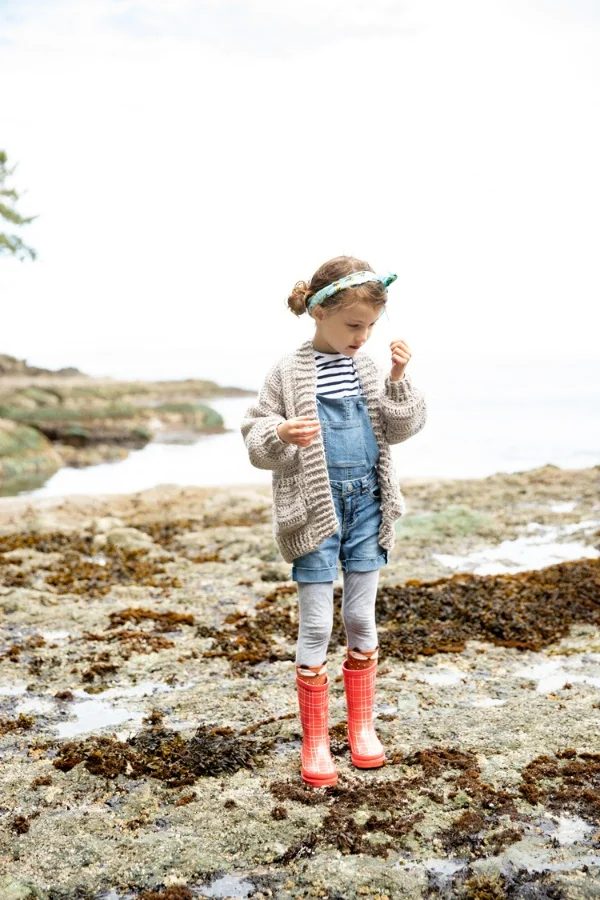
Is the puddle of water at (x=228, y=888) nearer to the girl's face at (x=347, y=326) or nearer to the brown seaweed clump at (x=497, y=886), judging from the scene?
the brown seaweed clump at (x=497, y=886)

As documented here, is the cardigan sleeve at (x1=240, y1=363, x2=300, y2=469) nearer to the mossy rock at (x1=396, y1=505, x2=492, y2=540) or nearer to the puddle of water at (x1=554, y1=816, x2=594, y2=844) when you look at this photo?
the puddle of water at (x1=554, y1=816, x2=594, y2=844)

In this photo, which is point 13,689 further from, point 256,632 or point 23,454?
point 23,454

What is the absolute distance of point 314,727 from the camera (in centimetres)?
338

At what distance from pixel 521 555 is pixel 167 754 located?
468 cm

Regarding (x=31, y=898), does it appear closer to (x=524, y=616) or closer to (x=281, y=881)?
(x=281, y=881)

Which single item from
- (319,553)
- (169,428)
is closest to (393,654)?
(319,553)

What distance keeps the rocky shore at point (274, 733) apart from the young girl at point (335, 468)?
0.31m

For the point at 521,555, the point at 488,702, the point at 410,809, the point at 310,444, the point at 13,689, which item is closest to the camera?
the point at 410,809

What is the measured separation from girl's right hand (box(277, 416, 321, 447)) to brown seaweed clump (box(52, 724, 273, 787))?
52.9 inches

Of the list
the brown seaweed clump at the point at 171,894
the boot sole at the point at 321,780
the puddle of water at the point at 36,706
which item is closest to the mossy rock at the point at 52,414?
the puddle of water at the point at 36,706

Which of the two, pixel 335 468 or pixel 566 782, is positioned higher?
pixel 335 468

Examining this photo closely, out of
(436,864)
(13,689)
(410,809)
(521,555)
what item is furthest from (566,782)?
(521,555)

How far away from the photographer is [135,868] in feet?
8.96

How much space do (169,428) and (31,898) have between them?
1154 inches
